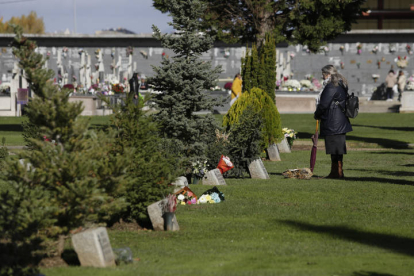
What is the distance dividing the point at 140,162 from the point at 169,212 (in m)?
0.75

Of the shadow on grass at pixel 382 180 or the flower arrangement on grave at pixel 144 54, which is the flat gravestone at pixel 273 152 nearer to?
the shadow on grass at pixel 382 180

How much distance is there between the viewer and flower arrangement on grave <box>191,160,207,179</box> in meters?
13.3

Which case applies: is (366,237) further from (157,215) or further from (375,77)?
(375,77)

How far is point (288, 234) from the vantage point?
29.3 feet

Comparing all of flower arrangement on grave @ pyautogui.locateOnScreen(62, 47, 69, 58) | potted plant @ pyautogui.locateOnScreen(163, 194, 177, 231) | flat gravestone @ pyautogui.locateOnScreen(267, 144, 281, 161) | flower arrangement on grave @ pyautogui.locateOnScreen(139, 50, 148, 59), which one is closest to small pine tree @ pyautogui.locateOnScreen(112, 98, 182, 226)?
potted plant @ pyautogui.locateOnScreen(163, 194, 177, 231)

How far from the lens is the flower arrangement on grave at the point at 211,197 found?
37.3ft

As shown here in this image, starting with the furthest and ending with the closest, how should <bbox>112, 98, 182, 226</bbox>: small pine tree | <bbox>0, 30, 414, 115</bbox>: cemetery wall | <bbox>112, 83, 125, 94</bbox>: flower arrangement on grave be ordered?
<bbox>0, 30, 414, 115</bbox>: cemetery wall
<bbox>112, 83, 125, 94</bbox>: flower arrangement on grave
<bbox>112, 98, 182, 226</bbox>: small pine tree

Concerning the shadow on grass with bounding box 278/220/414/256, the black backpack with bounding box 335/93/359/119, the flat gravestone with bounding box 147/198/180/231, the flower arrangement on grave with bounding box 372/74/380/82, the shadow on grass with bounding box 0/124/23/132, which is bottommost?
the shadow on grass with bounding box 0/124/23/132

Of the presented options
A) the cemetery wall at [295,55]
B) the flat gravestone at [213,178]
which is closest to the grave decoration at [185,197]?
the flat gravestone at [213,178]

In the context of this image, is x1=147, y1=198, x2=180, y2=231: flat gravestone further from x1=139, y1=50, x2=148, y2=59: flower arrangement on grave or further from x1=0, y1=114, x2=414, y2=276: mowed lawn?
x1=139, y1=50, x2=148, y2=59: flower arrangement on grave

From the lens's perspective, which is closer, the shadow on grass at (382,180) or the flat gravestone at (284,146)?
the shadow on grass at (382,180)

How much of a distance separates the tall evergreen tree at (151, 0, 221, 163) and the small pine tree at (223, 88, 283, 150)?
2787 millimetres

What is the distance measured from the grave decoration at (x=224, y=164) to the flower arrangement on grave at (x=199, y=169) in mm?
516

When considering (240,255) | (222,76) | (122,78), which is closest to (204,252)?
(240,255)
